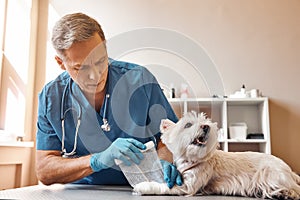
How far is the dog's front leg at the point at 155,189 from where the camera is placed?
80cm

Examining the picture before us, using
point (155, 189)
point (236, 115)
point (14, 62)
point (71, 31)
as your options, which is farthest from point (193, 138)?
point (14, 62)

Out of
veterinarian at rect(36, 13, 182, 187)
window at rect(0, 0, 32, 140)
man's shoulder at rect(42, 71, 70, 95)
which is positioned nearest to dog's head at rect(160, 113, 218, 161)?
veterinarian at rect(36, 13, 182, 187)

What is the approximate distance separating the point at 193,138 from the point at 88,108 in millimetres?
509

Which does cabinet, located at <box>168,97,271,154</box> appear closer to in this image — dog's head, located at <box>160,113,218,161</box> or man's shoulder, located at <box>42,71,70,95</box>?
man's shoulder, located at <box>42,71,70,95</box>

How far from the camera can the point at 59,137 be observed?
1.10m

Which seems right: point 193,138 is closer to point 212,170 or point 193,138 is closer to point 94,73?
point 212,170

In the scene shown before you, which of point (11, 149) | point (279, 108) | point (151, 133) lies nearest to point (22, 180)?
point (11, 149)

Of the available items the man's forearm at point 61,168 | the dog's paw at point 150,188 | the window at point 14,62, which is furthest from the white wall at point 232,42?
the dog's paw at point 150,188

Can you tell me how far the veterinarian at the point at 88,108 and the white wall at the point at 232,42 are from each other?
1.47 metres

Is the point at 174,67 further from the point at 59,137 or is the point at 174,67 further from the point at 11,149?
the point at 59,137

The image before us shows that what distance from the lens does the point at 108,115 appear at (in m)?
1.14

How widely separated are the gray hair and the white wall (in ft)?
5.32

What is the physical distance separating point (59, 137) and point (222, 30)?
6.74ft

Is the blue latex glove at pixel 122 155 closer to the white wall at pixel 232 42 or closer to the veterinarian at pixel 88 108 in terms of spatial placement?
the veterinarian at pixel 88 108
